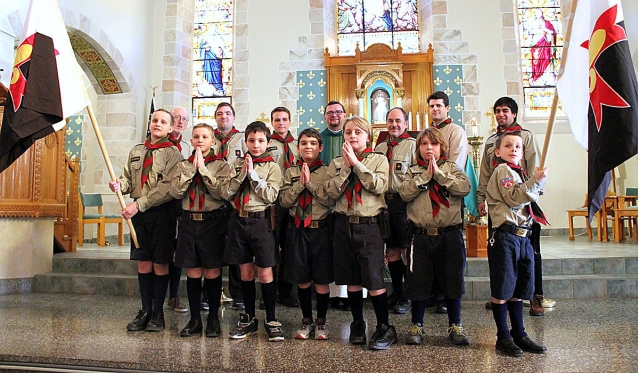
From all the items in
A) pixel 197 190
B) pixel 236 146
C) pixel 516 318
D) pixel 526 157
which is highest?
pixel 236 146

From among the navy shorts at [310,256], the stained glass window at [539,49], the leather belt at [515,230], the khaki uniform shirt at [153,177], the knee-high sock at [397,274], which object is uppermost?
the stained glass window at [539,49]

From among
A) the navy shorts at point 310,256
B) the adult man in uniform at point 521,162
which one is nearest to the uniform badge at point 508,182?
the adult man in uniform at point 521,162

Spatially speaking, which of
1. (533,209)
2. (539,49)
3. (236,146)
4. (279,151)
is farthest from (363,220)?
(539,49)

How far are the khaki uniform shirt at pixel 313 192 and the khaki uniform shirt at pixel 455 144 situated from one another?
997 mm

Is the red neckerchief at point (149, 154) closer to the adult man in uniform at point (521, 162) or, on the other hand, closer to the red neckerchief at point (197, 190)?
the red neckerchief at point (197, 190)

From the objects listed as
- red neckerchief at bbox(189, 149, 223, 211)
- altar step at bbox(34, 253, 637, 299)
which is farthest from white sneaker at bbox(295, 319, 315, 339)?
altar step at bbox(34, 253, 637, 299)

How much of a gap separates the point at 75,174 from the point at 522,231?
18.9ft

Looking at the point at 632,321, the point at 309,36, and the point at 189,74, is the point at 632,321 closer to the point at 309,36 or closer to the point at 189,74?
the point at 309,36

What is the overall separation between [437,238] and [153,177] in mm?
1894

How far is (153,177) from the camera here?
3.26m

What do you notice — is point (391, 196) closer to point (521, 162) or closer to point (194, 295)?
point (521, 162)

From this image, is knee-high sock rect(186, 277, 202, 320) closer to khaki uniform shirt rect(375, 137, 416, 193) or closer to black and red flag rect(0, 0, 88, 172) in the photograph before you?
black and red flag rect(0, 0, 88, 172)

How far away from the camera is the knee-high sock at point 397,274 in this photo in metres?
3.58

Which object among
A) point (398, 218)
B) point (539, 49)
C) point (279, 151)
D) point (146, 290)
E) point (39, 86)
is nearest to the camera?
point (39, 86)
